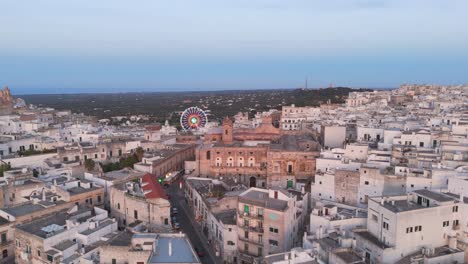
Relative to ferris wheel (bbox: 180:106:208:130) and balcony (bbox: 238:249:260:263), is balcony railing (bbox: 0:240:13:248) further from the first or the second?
ferris wheel (bbox: 180:106:208:130)

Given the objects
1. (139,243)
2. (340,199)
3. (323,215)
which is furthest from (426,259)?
(139,243)

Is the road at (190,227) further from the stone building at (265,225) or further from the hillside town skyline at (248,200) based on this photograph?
the stone building at (265,225)

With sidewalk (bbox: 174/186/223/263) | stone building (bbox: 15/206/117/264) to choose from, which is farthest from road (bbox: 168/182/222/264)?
Answer: stone building (bbox: 15/206/117/264)

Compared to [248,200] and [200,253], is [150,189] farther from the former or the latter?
[248,200]

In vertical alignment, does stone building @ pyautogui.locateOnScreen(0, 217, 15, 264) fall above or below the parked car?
above

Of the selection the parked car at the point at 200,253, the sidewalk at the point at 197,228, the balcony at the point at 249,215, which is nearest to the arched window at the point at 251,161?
the sidewalk at the point at 197,228

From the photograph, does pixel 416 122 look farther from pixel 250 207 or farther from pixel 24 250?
pixel 24 250

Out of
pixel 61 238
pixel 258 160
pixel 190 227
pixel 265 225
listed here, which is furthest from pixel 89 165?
pixel 265 225

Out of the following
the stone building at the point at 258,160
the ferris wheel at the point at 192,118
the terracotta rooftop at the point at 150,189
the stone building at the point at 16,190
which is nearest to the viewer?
the terracotta rooftop at the point at 150,189
